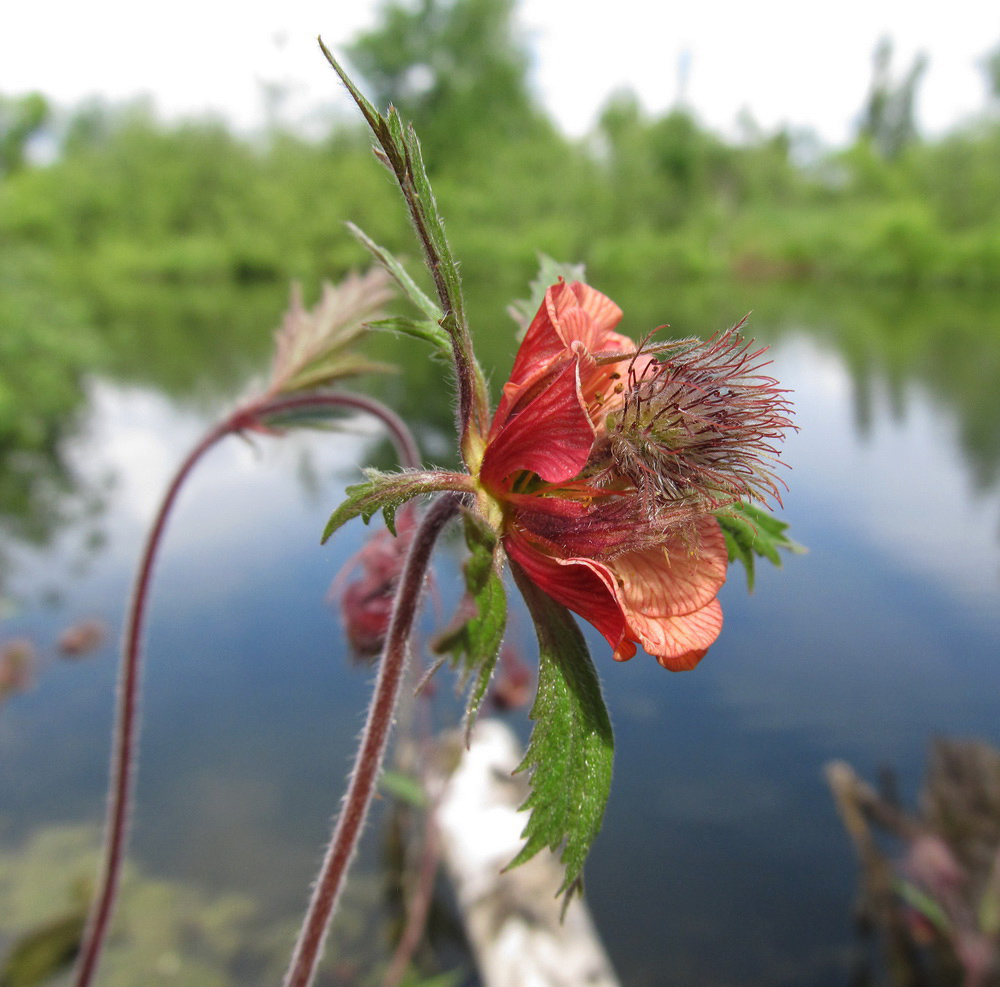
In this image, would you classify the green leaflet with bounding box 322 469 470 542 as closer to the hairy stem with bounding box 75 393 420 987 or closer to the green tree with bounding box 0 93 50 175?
the hairy stem with bounding box 75 393 420 987

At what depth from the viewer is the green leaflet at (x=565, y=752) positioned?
0.62 meters

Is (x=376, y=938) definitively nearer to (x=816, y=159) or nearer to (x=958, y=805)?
(x=958, y=805)

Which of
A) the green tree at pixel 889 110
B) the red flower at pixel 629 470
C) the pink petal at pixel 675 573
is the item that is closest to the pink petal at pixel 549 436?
the red flower at pixel 629 470

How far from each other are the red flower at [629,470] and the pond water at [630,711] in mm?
563

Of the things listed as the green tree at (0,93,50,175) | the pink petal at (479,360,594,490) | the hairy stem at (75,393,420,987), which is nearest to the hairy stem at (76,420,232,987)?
the hairy stem at (75,393,420,987)

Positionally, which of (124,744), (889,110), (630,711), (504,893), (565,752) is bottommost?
(565,752)

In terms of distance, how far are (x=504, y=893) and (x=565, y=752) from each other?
2709 millimetres

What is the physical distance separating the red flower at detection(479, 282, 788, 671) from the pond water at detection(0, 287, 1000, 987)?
56 centimetres

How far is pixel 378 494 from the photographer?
0.57 metres

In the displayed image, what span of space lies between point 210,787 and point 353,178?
939 inches

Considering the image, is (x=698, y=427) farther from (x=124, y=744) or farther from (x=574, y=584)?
(x=124, y=744)

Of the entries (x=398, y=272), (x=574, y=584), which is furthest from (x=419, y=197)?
(x=574, y=584)

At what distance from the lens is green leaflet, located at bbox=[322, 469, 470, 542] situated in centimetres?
56

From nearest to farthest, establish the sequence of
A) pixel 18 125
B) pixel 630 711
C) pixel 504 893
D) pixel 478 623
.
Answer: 1. pixel 478 623
2. pixel 504 893
3. pixel 630 711
4. pixel 18 125
